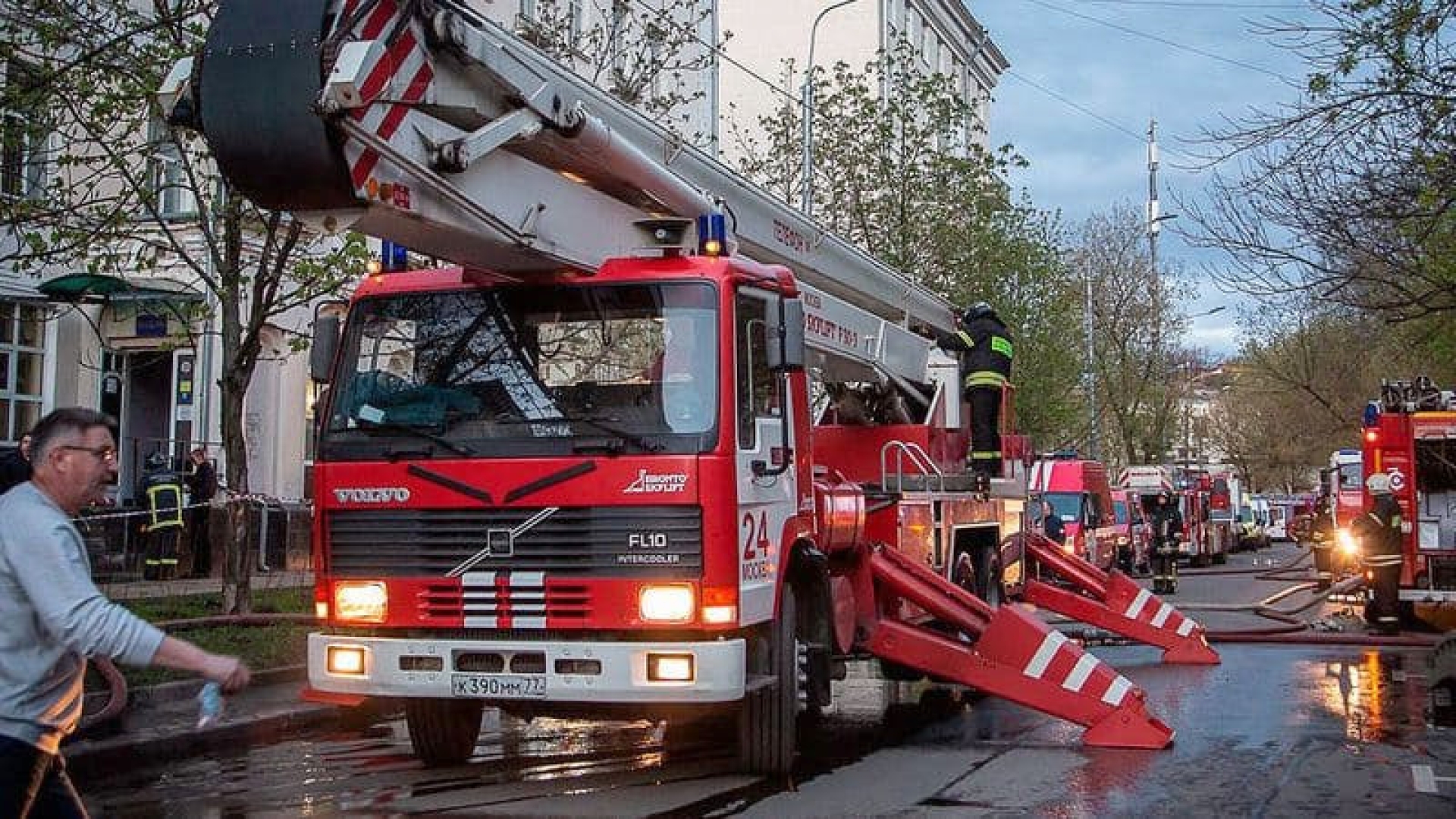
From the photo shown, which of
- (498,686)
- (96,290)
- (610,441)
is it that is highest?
(96,290)

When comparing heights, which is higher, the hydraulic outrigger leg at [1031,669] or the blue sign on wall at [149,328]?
the blue sign on wall at [149,328]

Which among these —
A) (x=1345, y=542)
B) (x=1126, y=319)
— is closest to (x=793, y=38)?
(x=1126, y=319)

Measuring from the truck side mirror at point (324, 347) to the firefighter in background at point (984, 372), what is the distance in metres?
6.58

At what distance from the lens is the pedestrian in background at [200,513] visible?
1969cm

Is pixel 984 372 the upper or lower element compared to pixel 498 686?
upper

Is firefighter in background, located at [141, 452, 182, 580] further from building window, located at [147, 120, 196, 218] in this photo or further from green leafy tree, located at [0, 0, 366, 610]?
green leafy tree, located at [0, 0, 366, 610]

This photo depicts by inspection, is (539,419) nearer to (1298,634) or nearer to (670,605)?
(670,605)

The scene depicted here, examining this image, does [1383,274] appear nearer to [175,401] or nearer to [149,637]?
[149,637]

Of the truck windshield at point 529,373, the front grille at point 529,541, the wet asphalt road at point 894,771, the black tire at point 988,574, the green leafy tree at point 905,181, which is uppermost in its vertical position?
the green leafy tree at point 905,181

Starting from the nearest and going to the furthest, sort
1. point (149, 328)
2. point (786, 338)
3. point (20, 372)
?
point (786, 338)
point (20, 372)
point (149, 328)

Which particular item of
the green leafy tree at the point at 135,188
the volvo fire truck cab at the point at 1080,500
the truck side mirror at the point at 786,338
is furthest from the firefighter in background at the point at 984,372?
the volvo fire truck cab at the point at 1080,500

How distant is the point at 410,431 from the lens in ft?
27.4

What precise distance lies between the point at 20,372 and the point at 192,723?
40.2 feet

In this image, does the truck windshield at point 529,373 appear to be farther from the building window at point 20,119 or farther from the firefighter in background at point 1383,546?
the firefighter in background at point 1383,546
